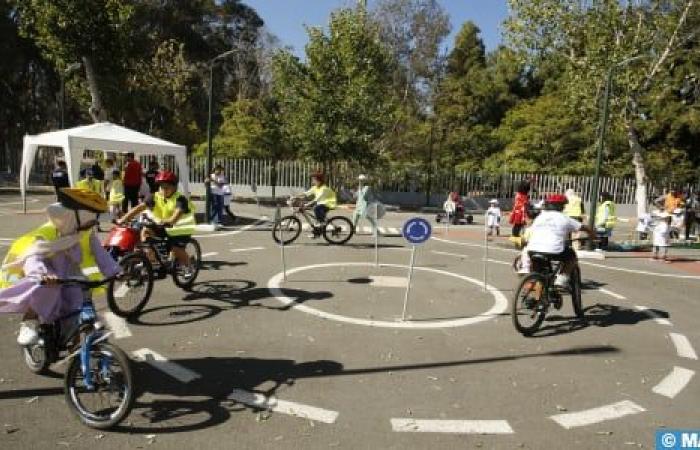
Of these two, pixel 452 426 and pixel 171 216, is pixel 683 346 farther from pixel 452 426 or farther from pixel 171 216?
pixel 171 216

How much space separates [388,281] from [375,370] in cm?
426

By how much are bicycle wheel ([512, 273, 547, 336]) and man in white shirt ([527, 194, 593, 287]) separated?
48cm

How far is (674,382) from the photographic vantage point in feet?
19.9

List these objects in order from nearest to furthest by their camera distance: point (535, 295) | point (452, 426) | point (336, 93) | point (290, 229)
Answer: point (452, 426) < point (535, 295) < point (290, 229) < point (336, 93)

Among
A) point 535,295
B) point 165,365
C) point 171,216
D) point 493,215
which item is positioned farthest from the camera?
point 493,215

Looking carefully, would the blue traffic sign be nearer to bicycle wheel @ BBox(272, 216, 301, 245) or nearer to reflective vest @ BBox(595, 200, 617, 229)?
bicycle wheel @ BBox(272, 216, 301, 245)

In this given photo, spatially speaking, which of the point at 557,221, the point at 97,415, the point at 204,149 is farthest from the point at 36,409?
the point at 204,149

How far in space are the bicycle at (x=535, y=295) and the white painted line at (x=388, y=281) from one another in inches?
106

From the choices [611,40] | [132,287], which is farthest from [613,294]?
[611,40]

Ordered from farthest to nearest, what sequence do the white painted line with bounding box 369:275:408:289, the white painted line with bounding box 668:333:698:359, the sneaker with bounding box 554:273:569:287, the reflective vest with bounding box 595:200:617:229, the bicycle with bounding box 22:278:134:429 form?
the reflective vest with bounding box 595:200:617:229 < the white painted line with bounding box 369:275:408:289 < the sneaker with bounding box 554:273:569:287 < the white painted line with bounding box 668:333:698:359 < the bicycle with bounding box 22:278:134:429

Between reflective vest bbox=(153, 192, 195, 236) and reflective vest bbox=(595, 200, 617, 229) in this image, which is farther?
reflective vest bbox=(595, 200, 617, 229)

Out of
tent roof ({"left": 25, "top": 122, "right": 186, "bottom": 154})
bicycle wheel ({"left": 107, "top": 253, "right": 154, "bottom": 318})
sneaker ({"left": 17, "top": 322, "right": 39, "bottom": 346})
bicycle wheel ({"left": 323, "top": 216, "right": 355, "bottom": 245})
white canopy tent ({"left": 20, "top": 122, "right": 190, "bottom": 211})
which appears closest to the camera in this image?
sneaker ({"left": 17, "top": 322, "right": 39, "bottom": 346})

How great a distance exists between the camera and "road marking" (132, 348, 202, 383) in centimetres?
557

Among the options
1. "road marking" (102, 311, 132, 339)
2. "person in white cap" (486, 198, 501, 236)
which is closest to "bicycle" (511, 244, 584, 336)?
"road marking" (102, 311, 132, 339)
